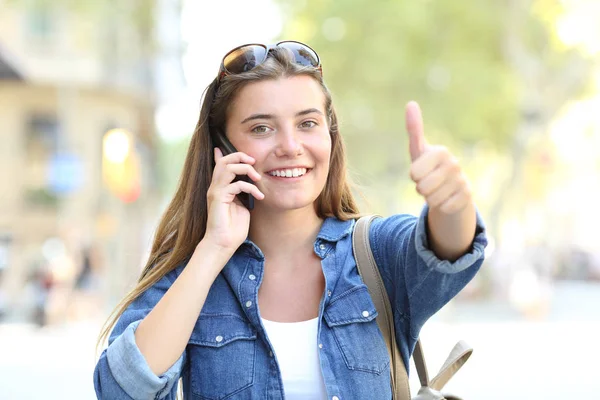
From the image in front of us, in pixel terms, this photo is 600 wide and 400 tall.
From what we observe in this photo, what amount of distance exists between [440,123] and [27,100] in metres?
14.7

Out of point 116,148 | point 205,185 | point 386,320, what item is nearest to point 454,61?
point 116,148

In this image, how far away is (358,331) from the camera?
101 inches

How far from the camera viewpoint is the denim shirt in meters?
2.41

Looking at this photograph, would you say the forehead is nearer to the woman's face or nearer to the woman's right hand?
the woman's face

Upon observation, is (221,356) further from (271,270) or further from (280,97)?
(280,97)

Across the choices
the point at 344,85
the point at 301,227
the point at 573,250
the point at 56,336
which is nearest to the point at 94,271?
the point at 56,336

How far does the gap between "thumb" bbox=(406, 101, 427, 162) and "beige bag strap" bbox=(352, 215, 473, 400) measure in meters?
0.52

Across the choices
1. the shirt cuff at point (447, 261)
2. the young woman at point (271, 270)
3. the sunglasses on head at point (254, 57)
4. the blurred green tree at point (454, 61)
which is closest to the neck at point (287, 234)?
the young woman at point (271, 270)

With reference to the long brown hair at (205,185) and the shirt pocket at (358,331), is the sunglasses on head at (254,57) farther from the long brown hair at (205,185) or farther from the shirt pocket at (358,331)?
the shirt pocket at (358,331)

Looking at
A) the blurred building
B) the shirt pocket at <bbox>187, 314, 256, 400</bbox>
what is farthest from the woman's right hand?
the blurred building

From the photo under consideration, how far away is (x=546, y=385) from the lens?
9.73 metres

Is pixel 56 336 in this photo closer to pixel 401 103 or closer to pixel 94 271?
pixel 94 271

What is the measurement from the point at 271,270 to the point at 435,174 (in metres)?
0.83

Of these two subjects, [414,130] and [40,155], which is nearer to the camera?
[414,130]
